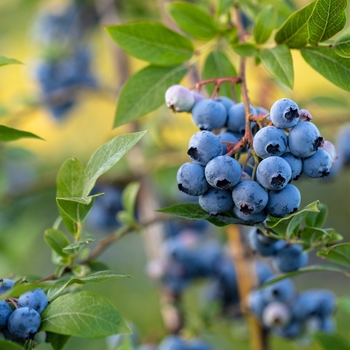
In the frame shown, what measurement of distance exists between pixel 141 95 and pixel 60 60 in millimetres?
1018

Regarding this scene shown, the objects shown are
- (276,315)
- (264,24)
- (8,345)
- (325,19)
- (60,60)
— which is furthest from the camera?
(60,60)

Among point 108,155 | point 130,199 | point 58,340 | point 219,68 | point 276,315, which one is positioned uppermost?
point 219,68

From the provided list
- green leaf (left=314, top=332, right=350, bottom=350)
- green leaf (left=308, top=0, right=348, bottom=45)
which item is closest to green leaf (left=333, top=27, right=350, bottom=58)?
green leaf (left=308, top=0, right=348, bottom=45)

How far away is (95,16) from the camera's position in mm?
1757

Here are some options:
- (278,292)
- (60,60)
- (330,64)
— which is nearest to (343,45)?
(330,64)

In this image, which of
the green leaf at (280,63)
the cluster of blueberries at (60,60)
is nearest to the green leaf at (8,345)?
the green leaf at (280,63)

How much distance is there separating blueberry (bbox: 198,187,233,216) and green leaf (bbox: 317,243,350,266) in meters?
0.14

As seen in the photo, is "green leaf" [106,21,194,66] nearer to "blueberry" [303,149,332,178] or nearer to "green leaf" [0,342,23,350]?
"blueberry" [303,149,332,178]

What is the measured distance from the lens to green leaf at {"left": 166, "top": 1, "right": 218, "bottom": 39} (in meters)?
0.72

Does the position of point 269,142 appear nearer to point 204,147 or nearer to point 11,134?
point 204,147

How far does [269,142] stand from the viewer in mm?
529

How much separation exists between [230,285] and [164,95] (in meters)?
0.69

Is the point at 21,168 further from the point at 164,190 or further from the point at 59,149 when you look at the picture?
the point at 59,149

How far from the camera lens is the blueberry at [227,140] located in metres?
0.59
